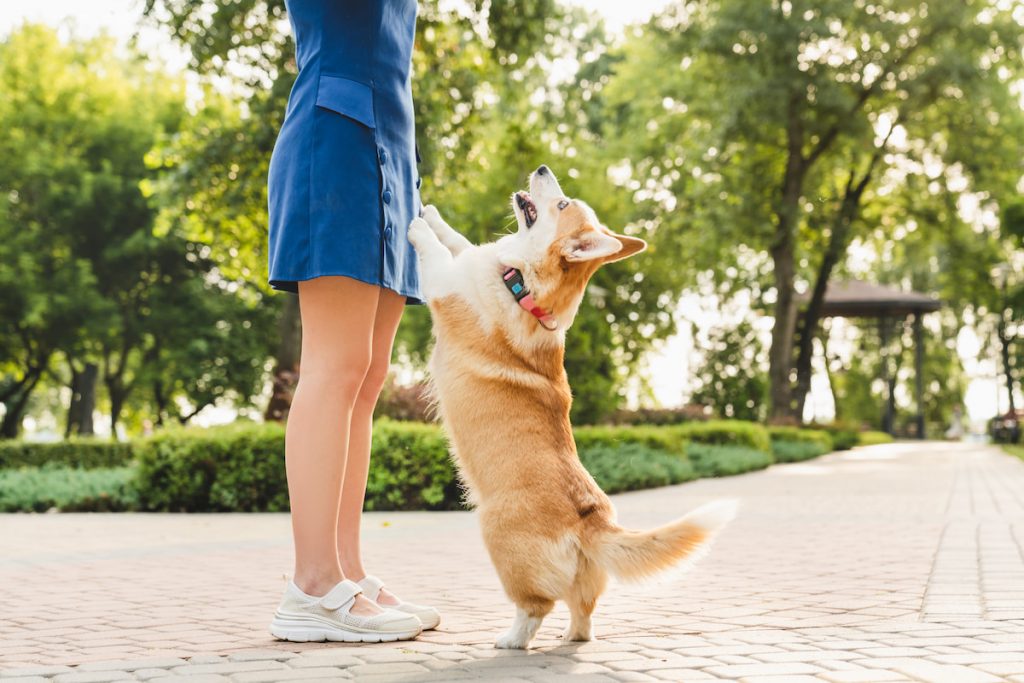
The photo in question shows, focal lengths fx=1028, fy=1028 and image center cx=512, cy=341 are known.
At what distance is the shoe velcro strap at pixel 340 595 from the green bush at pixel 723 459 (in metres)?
12.8

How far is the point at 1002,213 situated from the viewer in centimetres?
2472

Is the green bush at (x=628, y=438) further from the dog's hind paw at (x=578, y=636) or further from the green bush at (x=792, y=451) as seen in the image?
the dog's hind paw at (x=578, y=636)

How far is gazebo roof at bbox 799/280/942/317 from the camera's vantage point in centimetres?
4134

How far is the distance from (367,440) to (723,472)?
43.4 feet

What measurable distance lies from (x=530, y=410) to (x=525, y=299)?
43cm

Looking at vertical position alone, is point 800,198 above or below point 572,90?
below

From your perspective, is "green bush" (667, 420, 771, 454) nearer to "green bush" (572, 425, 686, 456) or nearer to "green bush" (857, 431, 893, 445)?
"green bush" (572, 425, 686, 456)

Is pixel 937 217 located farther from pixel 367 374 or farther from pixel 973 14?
pixel 367 374

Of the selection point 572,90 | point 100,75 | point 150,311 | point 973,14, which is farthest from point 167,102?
point 973,14

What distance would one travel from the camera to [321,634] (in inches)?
138

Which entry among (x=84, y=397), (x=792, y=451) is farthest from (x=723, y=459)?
(x=84, y=397)

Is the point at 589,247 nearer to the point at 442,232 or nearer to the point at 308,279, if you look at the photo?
the point at 442,232

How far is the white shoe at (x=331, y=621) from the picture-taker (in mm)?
3516

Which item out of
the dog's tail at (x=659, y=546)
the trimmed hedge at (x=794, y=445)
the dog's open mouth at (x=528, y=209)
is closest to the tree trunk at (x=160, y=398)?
the trimmed hedge at (x=794, y=445)
